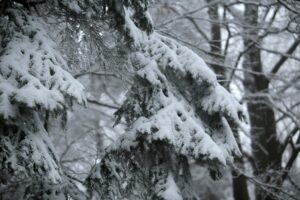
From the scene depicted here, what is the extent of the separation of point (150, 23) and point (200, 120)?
146 centimetres

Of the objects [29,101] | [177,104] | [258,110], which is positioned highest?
[258,110]

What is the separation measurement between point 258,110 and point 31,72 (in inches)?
329

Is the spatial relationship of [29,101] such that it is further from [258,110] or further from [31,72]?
[258,110]

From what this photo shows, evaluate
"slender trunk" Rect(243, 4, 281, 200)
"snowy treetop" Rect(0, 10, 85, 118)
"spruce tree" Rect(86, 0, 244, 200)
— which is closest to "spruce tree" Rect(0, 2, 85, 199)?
"snowy treetop" Rect(0, 10, 85, 118)

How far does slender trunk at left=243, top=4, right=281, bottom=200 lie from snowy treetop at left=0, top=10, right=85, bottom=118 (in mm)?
6150

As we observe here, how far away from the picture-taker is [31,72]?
449cm

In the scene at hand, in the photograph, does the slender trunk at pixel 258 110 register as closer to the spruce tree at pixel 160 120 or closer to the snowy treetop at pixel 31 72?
the spruce tree at pixel 160 120

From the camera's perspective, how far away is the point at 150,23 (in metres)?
5.83

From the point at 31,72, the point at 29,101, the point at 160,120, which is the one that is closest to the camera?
the point at 29,101

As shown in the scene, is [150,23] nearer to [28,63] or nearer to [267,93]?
[28,63]

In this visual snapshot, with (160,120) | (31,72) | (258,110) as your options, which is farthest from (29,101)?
(258,110)

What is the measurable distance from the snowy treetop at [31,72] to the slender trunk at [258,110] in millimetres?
6150

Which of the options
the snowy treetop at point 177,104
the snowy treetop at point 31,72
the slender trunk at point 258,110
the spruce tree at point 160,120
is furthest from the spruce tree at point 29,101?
the slender trunk at point 258,110

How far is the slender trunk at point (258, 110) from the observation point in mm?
10508
